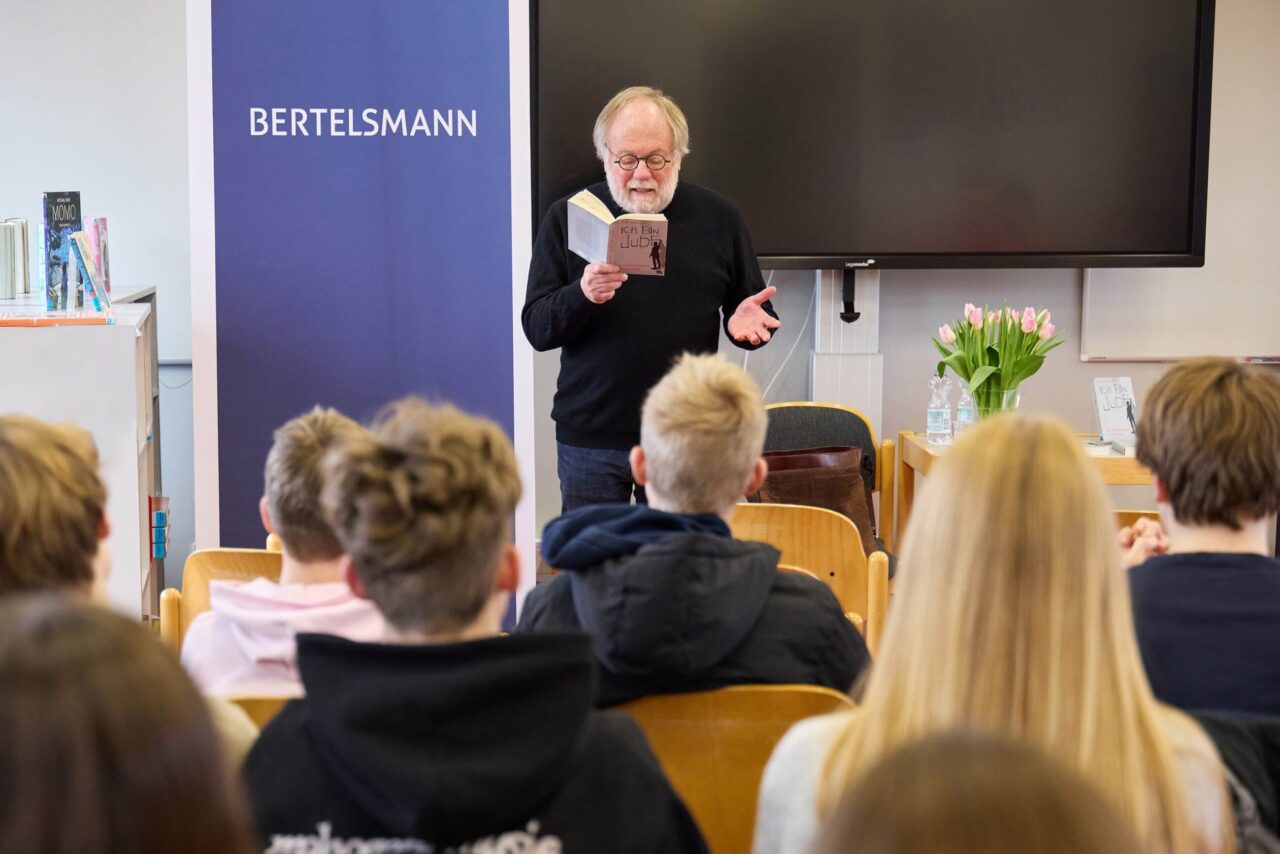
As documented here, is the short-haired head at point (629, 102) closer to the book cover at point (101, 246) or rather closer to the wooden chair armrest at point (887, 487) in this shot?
the wooden chair armrest at point (887, 487)

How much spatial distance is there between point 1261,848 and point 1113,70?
397 cm

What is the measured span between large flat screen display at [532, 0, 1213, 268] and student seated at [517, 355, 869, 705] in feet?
9.42

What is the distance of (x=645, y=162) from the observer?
3.25 meters

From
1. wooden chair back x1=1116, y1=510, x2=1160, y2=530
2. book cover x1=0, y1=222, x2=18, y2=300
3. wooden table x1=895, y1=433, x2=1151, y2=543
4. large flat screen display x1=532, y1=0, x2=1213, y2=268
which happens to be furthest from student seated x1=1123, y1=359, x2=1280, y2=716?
book cover x1=0, y1=222, x2=18, y2=300

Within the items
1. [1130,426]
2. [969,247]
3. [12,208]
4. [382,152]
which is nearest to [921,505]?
[382,152]

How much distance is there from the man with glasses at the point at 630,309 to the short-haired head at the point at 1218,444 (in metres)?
1.48

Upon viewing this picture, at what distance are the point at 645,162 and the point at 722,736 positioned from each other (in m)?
1.90

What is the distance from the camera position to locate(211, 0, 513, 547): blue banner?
3.66 metres

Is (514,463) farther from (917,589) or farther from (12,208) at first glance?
(12,208)

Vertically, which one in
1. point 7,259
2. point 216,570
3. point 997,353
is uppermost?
point 7,259

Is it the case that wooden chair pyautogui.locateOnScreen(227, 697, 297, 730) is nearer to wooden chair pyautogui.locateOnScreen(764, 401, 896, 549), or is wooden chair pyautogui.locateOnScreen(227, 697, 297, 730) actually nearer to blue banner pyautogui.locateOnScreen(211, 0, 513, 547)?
blue banner pyautogui.locateOnScreen(211, 0, 513, 547)

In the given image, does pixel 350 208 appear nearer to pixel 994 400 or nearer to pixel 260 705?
pixel 994 400

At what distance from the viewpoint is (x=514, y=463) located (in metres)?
1.29

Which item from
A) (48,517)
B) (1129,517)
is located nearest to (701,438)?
(48,517)
